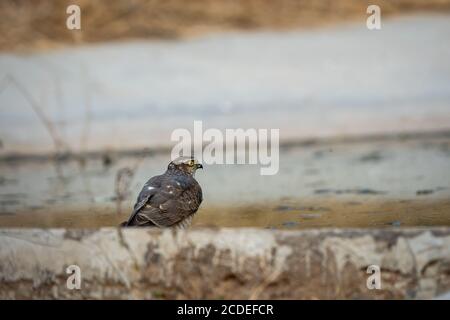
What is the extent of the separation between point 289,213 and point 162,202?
1074mm

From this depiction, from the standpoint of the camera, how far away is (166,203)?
16.3 ft

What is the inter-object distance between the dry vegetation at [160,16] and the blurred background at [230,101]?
0.02m

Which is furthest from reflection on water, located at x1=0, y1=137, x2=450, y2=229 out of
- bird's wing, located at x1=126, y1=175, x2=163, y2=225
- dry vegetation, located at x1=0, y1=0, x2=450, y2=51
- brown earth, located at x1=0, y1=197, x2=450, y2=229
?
dry vegetation, located at x1=0, y1=0, x2=450, y2=51

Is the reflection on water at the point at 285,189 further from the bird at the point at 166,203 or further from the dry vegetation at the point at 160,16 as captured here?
the dry vegetation at the point at 160,16

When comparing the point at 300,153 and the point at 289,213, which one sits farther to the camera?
the point at 300,153

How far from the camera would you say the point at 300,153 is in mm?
7570

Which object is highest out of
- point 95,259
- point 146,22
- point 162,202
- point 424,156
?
point 146,22

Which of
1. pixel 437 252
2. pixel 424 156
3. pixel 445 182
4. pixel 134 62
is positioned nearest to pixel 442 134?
pixel 424 156

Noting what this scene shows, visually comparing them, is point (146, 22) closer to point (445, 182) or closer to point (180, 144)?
point (180, 144)

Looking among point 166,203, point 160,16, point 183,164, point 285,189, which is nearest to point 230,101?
point 160,16

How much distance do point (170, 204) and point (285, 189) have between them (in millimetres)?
1720

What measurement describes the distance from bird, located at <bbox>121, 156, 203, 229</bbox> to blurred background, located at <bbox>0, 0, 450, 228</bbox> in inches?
26.5

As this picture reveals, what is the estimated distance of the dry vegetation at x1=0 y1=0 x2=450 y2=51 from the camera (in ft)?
30.6

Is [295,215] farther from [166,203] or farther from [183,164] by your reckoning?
[166,203]
